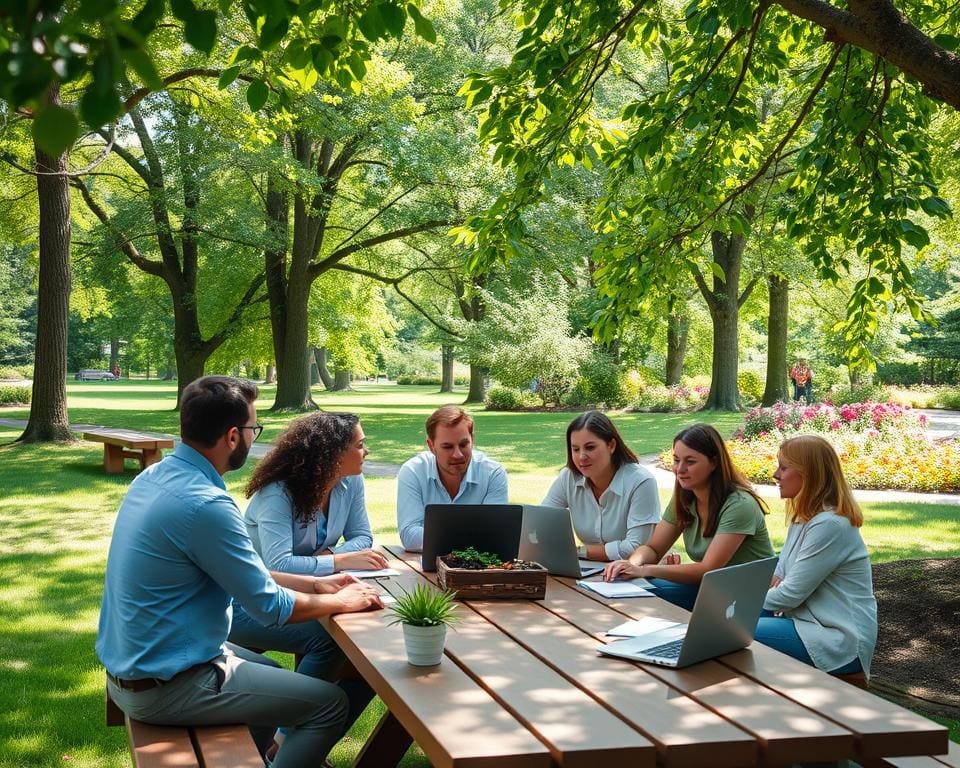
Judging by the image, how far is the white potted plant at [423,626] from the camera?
9.78 ft

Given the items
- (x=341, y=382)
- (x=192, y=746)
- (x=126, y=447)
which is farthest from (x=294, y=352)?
(x=341, y=382)

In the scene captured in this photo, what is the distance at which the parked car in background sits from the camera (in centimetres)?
7294

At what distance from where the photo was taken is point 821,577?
4.18 meters

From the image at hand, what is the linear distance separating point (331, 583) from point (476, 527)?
64 centimetres

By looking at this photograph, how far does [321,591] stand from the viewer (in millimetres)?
4020

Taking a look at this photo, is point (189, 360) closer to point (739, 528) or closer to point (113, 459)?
point (113, 459)

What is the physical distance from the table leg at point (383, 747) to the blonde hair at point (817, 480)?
6.59 ft

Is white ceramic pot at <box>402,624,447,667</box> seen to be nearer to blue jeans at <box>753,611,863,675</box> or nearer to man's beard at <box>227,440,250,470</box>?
man's beard at <box>227,440,250,470</box>

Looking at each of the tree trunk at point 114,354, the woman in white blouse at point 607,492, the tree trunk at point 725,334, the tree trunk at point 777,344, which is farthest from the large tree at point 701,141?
the tree trunk at point 114,354

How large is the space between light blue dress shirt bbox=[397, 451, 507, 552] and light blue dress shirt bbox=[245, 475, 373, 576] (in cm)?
24

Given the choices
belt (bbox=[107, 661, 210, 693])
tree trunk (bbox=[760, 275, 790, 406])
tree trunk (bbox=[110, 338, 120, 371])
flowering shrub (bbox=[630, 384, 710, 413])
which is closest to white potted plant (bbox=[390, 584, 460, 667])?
belt (bbox=[107, 661, 210, 693])

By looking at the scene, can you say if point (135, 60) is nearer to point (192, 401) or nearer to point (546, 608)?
point (192, 401)

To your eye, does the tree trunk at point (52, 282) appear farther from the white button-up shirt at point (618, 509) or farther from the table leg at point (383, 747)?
the table leg at point (383, 747)

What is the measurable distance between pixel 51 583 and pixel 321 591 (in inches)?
188
